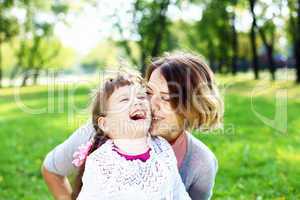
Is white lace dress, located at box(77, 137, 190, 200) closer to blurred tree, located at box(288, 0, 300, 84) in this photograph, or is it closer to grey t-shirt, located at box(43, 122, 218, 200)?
grey t-shirt, located at box(43, 122, 218, 200)

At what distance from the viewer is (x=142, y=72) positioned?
522 centimetres

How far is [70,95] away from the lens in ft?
69.1

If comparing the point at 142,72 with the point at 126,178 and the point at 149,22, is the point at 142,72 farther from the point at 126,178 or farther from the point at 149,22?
the point at 149,22

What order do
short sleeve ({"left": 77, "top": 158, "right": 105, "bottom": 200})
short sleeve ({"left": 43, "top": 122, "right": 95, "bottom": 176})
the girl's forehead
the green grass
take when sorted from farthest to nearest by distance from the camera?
1. the green grass
2. short sleeve ({"left": 43, "top": 122, "right": 95, "bottom": 176})
3. the girl's forehead
4. short sleeve ({"left": 77, "top": 158, "right": 105, "bottom": 200})

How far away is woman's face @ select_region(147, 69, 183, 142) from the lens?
318 centimetres

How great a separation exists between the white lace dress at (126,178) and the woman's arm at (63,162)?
364 mm

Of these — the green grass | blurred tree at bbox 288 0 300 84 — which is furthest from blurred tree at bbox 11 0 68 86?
the green grass

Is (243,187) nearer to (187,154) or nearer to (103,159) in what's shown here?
(187,154)

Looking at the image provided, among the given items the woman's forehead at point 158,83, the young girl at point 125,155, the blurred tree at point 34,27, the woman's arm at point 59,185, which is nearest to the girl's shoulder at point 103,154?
the young girl at point 125,155

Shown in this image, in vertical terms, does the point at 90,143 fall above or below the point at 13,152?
above

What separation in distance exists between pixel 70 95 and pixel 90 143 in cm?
1820

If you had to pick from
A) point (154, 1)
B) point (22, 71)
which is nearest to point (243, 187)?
point (154, 1)

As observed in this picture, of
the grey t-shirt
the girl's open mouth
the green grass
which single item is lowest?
the green grass

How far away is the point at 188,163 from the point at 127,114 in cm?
70
